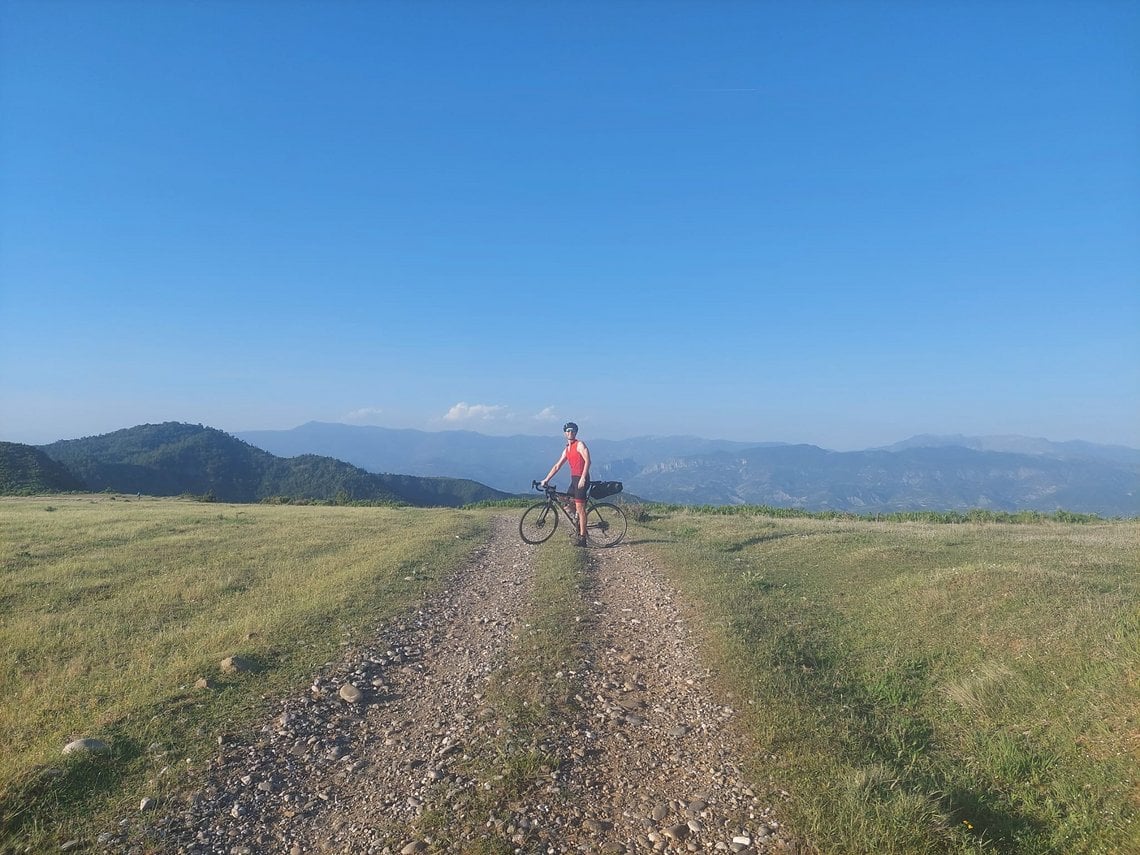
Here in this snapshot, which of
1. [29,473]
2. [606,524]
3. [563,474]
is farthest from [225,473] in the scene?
[606,524]

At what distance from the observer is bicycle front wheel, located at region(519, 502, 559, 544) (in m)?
18.8

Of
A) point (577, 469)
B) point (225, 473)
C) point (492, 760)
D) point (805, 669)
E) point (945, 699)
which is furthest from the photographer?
point (225, 473)

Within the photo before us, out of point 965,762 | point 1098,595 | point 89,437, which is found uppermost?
point 89,437

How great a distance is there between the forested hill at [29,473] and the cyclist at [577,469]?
57.8 meters

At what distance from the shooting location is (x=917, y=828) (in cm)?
483

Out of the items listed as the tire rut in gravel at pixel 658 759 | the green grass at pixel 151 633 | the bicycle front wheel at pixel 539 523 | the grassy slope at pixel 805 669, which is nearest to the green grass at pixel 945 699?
the grassy slope at pixel 805 669

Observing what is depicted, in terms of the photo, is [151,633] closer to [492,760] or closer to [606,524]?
[492,760]

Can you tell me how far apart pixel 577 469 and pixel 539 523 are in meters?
2.29

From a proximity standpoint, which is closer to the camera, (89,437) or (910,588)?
(910,588)

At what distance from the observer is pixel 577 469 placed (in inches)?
A: 701

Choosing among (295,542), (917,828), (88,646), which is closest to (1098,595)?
(917,828)

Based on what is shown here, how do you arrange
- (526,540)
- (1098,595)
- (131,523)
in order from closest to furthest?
(1098,595), (526,540), (131,523)

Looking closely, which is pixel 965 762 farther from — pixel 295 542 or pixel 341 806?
pixel 295 542

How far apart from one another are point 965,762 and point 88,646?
11.9 meters
